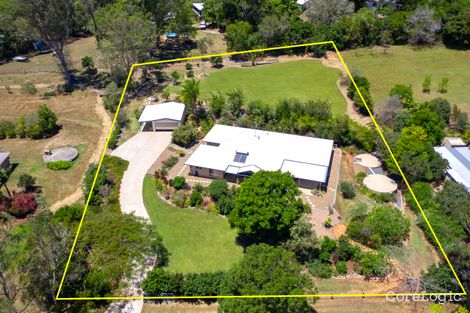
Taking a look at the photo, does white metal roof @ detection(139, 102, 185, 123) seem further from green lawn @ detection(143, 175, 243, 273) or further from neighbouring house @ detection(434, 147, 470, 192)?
neighbouring house @ detection(434, 147, 470, 192)

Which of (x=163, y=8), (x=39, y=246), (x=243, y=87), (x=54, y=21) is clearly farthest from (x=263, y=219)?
(x=163, y=8)

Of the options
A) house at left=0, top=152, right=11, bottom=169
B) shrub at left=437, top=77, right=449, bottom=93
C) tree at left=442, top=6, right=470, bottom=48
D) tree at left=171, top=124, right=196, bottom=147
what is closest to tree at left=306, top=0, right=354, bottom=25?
tree at left=442, top=6, right=470, bottom=48

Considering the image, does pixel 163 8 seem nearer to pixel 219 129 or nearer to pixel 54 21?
pixel 54 21

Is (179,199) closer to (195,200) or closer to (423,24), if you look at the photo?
(195,200)

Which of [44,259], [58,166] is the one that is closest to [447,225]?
[44,259]

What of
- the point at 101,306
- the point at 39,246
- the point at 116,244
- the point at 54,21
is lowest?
the point at 101,306
